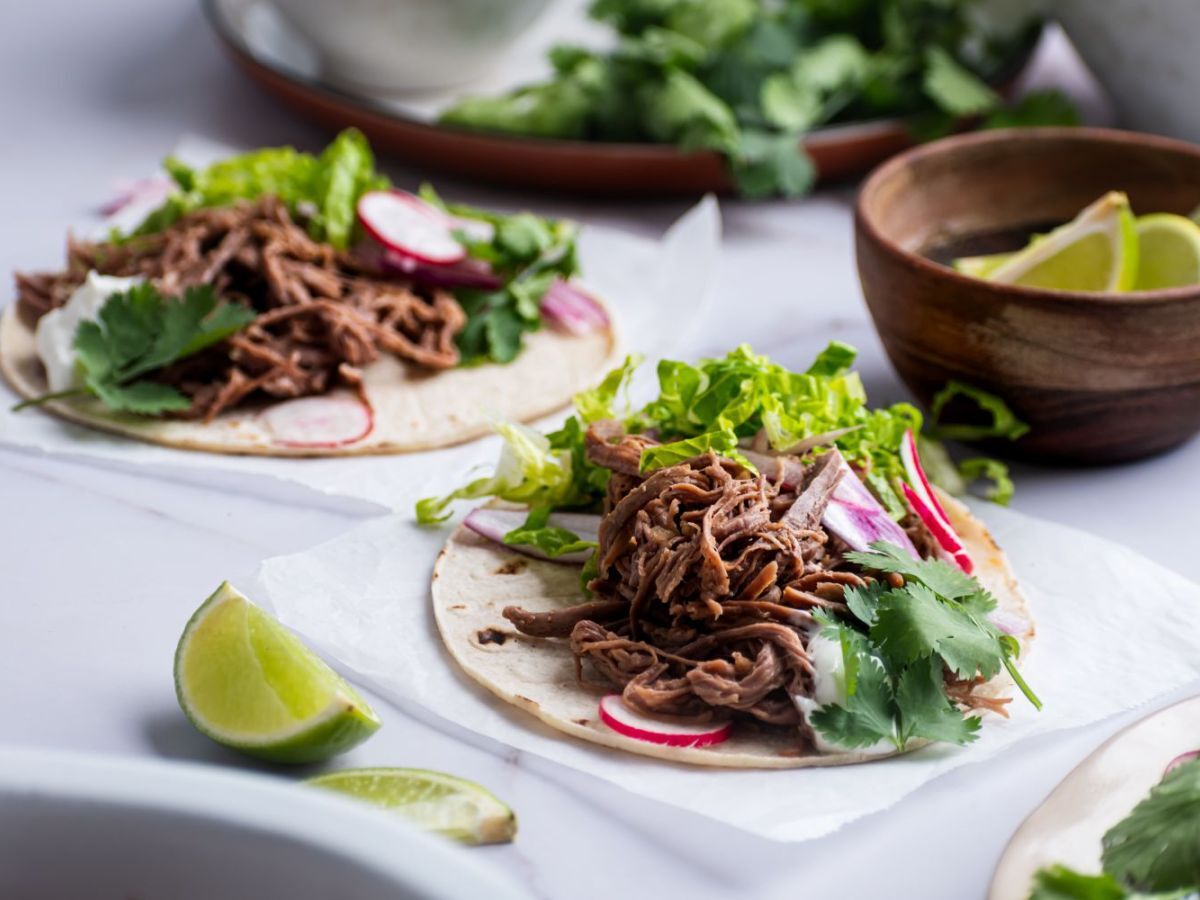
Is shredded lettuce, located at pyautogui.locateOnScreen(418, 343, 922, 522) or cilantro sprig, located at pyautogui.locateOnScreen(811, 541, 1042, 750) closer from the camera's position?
cilantro sprig, located at pyautogui.locateOnScreen(811, 541, 1042, 750)

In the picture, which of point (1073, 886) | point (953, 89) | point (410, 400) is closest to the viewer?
point (1073, 886)

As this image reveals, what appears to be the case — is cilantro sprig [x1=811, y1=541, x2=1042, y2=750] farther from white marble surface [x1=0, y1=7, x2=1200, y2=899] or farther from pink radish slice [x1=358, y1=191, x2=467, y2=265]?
pink radish slice [x1=358, y1=191, x2=467, y2=265]

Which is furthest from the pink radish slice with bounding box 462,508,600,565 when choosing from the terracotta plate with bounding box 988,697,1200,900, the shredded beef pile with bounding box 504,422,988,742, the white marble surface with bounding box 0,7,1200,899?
the terracotta plate with bounding box 988,697,1200,900

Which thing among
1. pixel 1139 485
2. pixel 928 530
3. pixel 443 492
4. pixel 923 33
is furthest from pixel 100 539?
pixel 923 33

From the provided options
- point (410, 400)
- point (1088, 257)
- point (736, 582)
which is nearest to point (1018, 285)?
point (1088, 257)

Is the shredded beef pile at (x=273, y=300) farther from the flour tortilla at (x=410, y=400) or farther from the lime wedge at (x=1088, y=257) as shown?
the lime wedge at (x=1088, y=257)

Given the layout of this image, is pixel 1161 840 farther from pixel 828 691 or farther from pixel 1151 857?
pixel 828 691
